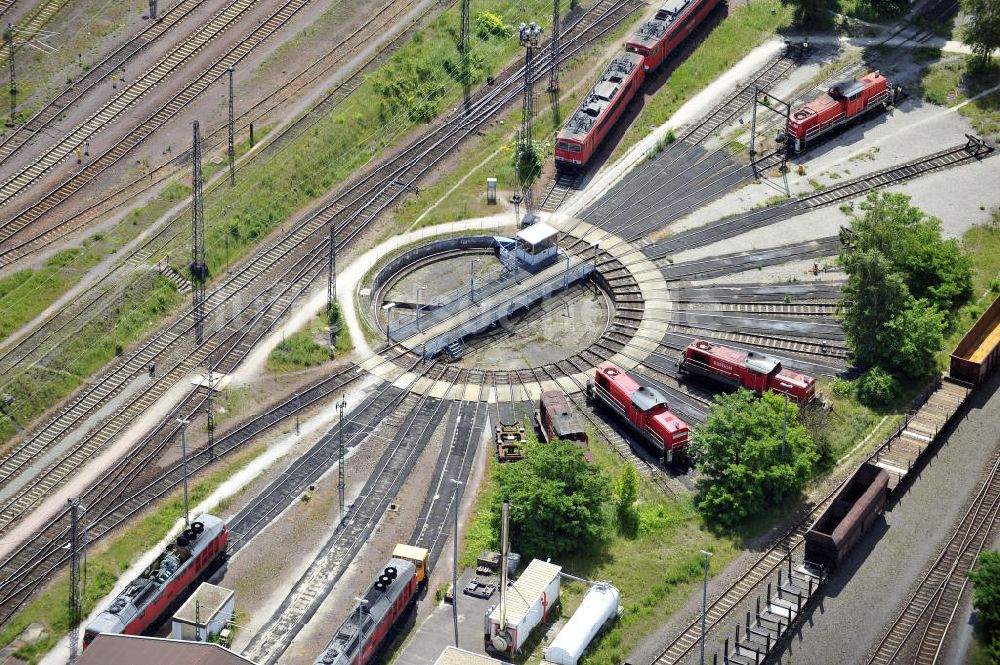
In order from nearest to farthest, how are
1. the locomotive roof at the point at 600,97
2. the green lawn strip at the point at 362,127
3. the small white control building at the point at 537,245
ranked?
the small white control building at the point at 537,245
the green lawn strip at the point at 362,127
the locomotive roof at the point at 600,97

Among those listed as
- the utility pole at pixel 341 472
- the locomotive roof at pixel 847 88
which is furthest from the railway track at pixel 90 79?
the locomotive roof at pixel 847 88

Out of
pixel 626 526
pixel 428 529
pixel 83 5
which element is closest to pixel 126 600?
pixel 428 529

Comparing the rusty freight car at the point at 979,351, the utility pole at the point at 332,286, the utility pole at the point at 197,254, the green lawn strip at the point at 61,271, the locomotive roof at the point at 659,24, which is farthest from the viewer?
the locomotive roof at the point at 659,24

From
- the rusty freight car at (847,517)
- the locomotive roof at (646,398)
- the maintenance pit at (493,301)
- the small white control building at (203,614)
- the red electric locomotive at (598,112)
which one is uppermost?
the red electric locomotive at (598,112)

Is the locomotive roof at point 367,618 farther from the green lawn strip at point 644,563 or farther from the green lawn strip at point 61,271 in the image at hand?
the green lawn strip at point 61,271

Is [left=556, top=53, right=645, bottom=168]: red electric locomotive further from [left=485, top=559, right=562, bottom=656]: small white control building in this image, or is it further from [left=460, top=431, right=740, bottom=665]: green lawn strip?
[left=485, top=559, right=562, bottom=656]: small white control building

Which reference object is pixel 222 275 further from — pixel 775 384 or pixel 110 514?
pixel 775 384

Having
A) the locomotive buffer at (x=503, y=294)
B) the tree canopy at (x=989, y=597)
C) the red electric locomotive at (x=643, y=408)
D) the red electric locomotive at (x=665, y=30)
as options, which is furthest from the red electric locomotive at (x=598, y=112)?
the tree canopy at (x=989, y=597)

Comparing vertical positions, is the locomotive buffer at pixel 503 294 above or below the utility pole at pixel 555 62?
below

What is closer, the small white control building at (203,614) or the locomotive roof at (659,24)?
the small white control building at (203,614)
